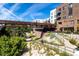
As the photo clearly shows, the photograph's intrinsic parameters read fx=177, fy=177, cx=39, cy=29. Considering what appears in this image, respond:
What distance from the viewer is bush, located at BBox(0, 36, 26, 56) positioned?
3.12 metres

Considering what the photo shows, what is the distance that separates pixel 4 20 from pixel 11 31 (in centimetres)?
24

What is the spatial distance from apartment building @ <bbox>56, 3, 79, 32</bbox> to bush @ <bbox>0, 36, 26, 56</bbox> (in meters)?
0.75

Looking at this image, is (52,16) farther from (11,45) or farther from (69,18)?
(11,45)

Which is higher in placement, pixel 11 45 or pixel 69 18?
pixel 69 18

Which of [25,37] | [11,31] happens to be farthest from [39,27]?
[11,31]

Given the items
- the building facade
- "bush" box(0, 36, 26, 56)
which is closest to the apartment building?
the building facade

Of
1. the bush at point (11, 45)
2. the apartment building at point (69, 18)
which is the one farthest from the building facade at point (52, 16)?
the bush at point (11, 45)

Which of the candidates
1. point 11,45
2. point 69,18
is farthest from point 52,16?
point 11,45

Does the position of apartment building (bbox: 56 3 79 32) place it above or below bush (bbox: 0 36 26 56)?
above

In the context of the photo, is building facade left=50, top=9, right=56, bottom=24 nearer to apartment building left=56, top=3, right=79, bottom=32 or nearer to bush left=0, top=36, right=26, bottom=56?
apartment building left=56, top=3, right=79, bottom=32

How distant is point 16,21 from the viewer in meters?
3.23

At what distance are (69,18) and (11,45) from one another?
3.79 feet

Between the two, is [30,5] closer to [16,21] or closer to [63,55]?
[16,21]

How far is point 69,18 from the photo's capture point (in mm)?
3225
